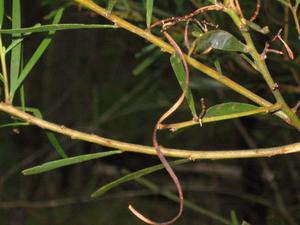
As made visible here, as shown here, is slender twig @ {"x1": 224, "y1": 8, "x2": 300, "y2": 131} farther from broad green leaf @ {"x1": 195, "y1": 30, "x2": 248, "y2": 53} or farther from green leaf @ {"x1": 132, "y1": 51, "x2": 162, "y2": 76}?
green leaf @ {"x1": 132, "y1": 51, "x2": 162, "y2": 76}

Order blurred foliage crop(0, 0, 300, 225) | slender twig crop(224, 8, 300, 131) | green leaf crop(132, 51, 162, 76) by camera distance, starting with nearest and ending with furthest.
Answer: slender twig crop(224, 8, 300, 131) → green leaf crop(132, 51, 162, 76) → blurred foliage crop(0, 0, 300, 225)

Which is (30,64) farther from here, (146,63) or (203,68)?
(146,63)

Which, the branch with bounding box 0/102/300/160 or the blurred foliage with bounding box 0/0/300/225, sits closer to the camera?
the branch with bounding box 0/102/300/160

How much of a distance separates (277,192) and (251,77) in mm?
435

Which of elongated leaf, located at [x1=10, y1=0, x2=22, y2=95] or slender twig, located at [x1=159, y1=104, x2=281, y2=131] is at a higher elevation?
elongated leaf, located at [x1=10, y1=0, x2=22, y2=95]

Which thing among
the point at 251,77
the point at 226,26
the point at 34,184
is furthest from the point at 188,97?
the point at 34,184

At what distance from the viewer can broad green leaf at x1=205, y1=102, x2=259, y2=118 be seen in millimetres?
417

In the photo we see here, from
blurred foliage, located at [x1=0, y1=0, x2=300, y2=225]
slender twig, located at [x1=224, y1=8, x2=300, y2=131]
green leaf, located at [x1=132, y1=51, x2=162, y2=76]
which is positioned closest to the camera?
slender twig, located at [x1=224, y1=8, x2=300, y2=131]

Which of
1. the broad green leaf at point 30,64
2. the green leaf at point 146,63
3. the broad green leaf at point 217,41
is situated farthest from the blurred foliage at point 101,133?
the broad green leaf at point 217,41

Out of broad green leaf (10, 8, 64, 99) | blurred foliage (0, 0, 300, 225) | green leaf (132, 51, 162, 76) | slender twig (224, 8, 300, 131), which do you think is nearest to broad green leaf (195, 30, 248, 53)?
slender twig (224, 8, 300, 131)

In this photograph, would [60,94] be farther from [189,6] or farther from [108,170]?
[189,6]

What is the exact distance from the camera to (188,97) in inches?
17.0

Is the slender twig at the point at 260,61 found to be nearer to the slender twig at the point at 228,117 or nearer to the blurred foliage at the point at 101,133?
the slender twig at the point at 228,117

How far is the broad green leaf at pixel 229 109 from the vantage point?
0.42 meters
